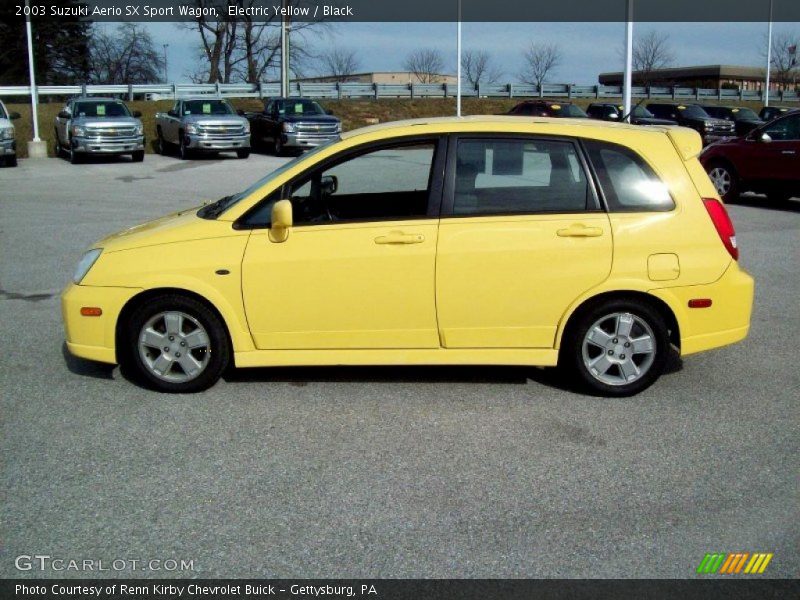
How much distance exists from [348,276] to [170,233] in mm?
1193

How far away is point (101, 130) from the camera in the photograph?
88.1 feet

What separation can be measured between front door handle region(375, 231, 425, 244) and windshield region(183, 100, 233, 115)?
80.6ft

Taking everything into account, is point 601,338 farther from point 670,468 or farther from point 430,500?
point 430,500

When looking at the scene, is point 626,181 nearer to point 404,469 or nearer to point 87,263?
point 404,469

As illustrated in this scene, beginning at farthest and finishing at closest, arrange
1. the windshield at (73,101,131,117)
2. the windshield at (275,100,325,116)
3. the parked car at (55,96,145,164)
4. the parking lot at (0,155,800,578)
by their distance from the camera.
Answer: the windshield at (275,100,325,116), the windshield at (73,101,131,117), the parked car at (55,96,145,164), the parking lot at (0,155,800,578)

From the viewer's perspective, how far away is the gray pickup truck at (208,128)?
92.4 feet

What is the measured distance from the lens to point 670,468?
482 cm

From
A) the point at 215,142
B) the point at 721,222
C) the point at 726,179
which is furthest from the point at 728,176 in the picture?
the point at 215,142

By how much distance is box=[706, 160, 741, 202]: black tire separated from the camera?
16359mm

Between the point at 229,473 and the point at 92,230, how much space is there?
993cm

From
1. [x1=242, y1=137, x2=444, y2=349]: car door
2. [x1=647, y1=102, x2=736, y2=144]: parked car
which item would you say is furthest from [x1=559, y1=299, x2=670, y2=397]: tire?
[x1=647, y1=102, x2=736, y2=144]: parked car

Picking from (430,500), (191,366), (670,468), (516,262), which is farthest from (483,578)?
(191,366)

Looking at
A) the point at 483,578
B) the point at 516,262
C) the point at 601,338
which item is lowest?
the point at 483,578

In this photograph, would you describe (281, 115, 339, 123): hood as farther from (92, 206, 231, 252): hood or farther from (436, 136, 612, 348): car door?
(436, 136, 612, 348): car door
